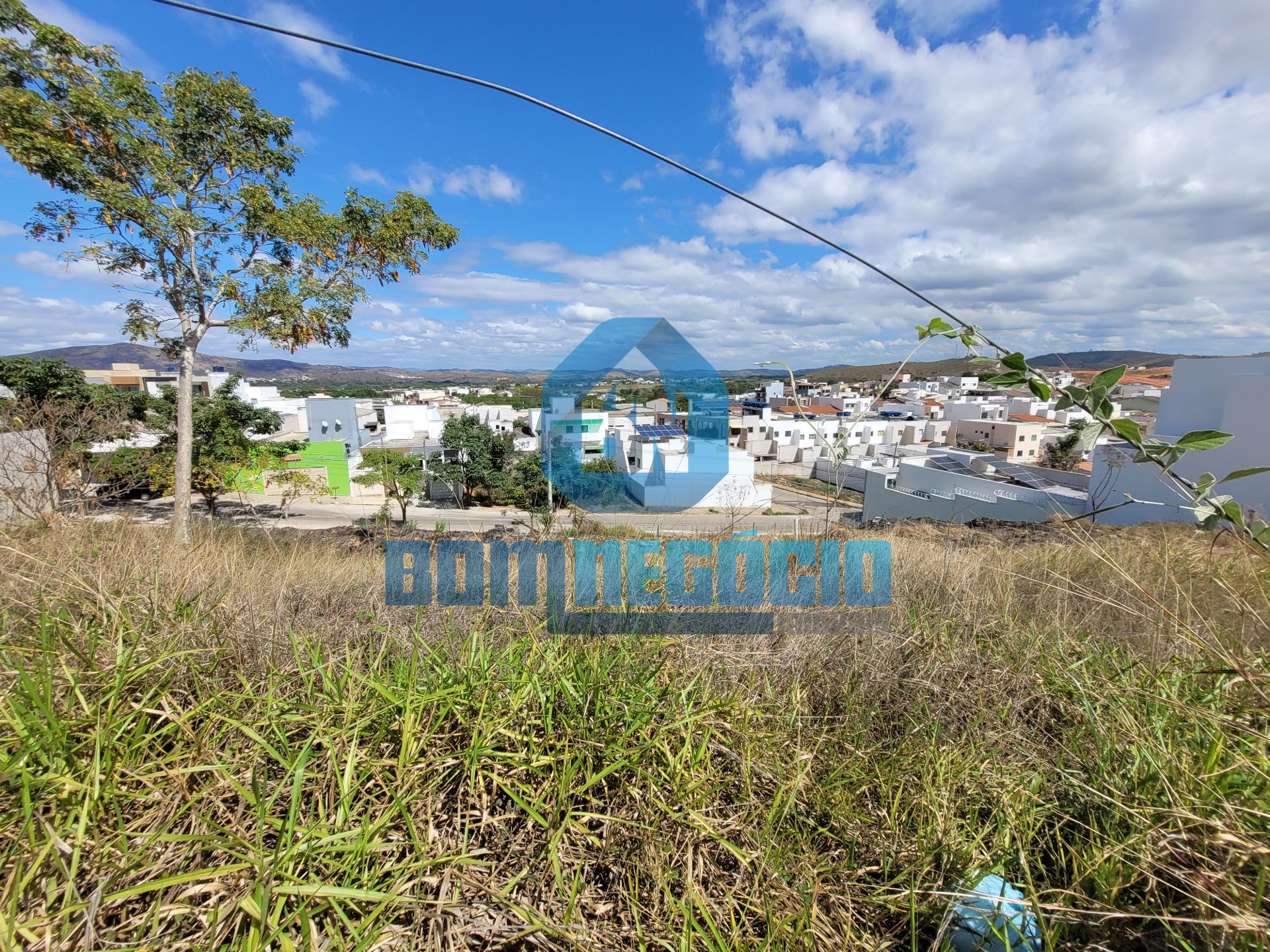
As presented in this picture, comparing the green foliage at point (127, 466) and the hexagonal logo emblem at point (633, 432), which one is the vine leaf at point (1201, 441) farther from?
the green foliage at point (127, 466)

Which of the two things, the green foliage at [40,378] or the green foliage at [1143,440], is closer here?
the green foliage at [1143,440]

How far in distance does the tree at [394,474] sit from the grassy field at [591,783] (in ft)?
47.8

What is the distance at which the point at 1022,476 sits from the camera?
463 inches

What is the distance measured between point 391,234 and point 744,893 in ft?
30.8

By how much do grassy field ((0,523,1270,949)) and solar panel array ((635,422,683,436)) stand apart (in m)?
8.61

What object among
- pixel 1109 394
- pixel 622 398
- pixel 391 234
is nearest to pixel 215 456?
pixel 391 234

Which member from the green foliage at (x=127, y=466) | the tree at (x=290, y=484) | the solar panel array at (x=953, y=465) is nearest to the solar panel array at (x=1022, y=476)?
the solar panel array at (x=953, y=465)

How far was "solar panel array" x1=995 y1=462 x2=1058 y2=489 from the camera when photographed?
35.5ft

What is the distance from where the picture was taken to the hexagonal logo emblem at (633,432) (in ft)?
20.3

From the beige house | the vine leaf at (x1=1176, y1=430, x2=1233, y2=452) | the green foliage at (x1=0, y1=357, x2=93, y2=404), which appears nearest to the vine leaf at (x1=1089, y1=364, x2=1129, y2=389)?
the vine leaf at (x1=1176, y1=430, x2=1233, y2=452)

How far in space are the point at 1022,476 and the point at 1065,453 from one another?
1442 cm

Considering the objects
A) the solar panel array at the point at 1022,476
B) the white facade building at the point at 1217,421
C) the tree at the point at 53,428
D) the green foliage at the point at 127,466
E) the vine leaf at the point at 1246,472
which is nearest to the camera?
the vine leaf at the point at 1246,472

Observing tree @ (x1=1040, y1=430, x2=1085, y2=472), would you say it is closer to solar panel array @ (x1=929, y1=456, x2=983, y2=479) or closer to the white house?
solar panel array @ (x1=929, y1=456, x2=983, y2=479)

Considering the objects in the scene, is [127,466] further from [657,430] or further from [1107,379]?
[1107,379]
